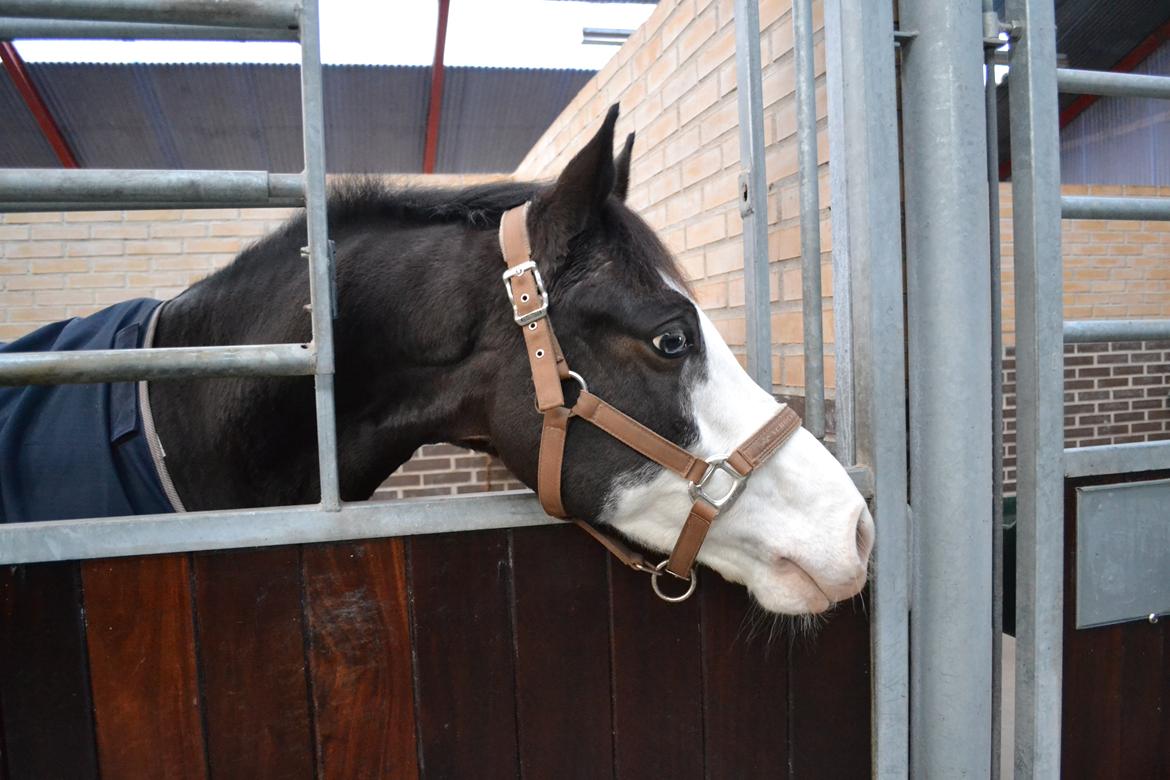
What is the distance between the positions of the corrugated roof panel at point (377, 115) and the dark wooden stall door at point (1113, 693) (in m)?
6.74

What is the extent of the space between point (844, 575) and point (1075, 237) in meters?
6.05

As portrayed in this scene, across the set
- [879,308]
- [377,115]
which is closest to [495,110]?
[377,115]

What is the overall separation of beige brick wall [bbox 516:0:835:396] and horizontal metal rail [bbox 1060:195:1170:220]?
475 millimetres

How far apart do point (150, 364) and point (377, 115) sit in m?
7.28

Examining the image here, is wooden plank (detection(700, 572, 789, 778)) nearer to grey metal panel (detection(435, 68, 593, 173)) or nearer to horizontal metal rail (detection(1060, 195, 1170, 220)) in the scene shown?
horizontal metal rail (detection(1060, 195, 1170, 220))

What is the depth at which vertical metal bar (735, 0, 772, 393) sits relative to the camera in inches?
59.6

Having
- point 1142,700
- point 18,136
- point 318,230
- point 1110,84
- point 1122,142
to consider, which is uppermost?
point 18,136

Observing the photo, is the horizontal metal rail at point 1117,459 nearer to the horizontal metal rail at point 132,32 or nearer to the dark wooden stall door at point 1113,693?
the dark wooden stall door at point 1113,693

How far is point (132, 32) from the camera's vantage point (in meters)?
1.41

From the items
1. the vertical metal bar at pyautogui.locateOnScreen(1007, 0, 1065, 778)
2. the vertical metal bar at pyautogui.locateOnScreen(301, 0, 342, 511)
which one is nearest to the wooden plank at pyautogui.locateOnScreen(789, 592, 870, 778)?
the vertical metal bar at pyautogui.locateOnScreen(1007, 0, 1065, 778)

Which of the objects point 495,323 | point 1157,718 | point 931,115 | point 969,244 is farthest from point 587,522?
point 1157,718

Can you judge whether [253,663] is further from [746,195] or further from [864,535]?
[746,195]

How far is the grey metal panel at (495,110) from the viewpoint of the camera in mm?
7410

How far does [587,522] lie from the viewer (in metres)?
1.25
